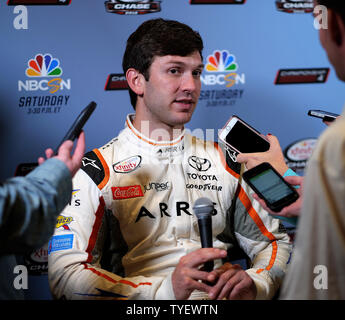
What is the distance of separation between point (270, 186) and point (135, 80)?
28.2 inches

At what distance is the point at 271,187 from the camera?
1.35m

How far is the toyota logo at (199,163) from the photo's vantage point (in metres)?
1.70

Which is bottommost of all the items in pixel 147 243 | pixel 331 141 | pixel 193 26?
pixel 147 243

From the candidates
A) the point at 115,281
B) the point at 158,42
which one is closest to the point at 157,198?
the point at 115,281

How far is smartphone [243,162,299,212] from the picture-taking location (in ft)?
4.32

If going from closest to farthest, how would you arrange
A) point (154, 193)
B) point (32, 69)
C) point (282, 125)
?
point (154, 193) < point (32, 69) < point (282, 125)

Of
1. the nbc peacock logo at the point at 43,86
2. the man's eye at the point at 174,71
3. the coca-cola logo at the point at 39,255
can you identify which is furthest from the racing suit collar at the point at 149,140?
the coca-cola logo at the point at 39,255

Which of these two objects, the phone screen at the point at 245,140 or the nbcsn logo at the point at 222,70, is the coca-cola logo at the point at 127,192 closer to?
the phone screen at the point at 245,140

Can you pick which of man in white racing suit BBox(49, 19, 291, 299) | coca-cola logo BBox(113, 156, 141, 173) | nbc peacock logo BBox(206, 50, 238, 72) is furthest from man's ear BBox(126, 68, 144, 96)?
nbc peacock logo BBox(206, 50, 238, 72)

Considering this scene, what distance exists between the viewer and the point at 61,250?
4.99ft

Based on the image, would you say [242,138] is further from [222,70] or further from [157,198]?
[222,70]

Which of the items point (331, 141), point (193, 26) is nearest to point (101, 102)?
point (193, 26)
